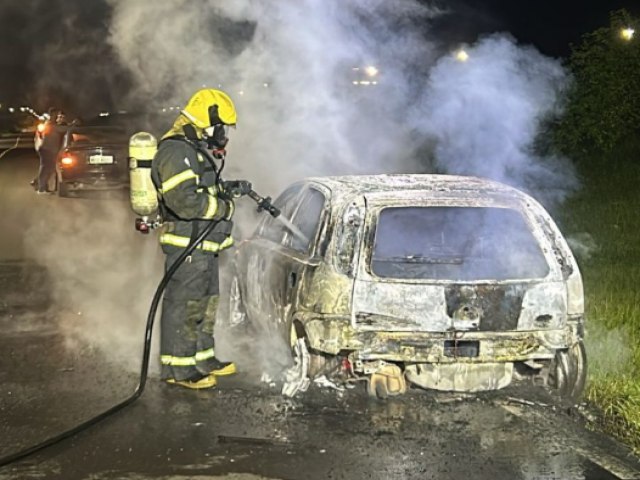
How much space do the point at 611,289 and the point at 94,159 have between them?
1050 centimetres

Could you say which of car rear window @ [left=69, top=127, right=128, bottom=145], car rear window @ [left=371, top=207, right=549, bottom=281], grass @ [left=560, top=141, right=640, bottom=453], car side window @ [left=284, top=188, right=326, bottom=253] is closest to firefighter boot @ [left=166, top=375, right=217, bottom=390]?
car side window @ [left=284, top=188, right=326, bottom=253]

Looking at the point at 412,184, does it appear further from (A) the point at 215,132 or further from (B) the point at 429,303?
(A) the point at 215,132

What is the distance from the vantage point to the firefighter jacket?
18.8 ft

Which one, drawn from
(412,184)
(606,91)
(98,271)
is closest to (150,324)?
(412,184)

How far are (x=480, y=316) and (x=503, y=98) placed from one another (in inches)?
228

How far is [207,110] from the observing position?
5871 mm

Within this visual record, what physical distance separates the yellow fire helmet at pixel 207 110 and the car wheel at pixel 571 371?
2.69m

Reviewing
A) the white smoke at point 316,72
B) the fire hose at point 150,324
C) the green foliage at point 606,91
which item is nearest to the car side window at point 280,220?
the fire hose at point 150,324

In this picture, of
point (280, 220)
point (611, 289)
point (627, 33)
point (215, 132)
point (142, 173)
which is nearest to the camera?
point (215, 132)

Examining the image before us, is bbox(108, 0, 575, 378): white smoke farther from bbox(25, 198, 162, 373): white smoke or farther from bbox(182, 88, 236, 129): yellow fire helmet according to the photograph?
bbox(182, 88, 236, 129): yellow fire helmet

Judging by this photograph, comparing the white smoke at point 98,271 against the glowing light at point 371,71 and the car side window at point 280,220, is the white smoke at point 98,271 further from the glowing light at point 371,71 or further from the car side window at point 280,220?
the glowing light at point 371,71

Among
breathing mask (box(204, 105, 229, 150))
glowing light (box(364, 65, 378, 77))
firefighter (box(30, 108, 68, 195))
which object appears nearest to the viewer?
breathing mask (box(204, 105, 229, 150))

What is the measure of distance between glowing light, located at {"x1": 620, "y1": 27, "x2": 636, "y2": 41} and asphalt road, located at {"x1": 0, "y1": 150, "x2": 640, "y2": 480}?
50.3ft

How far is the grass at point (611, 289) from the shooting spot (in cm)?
549
